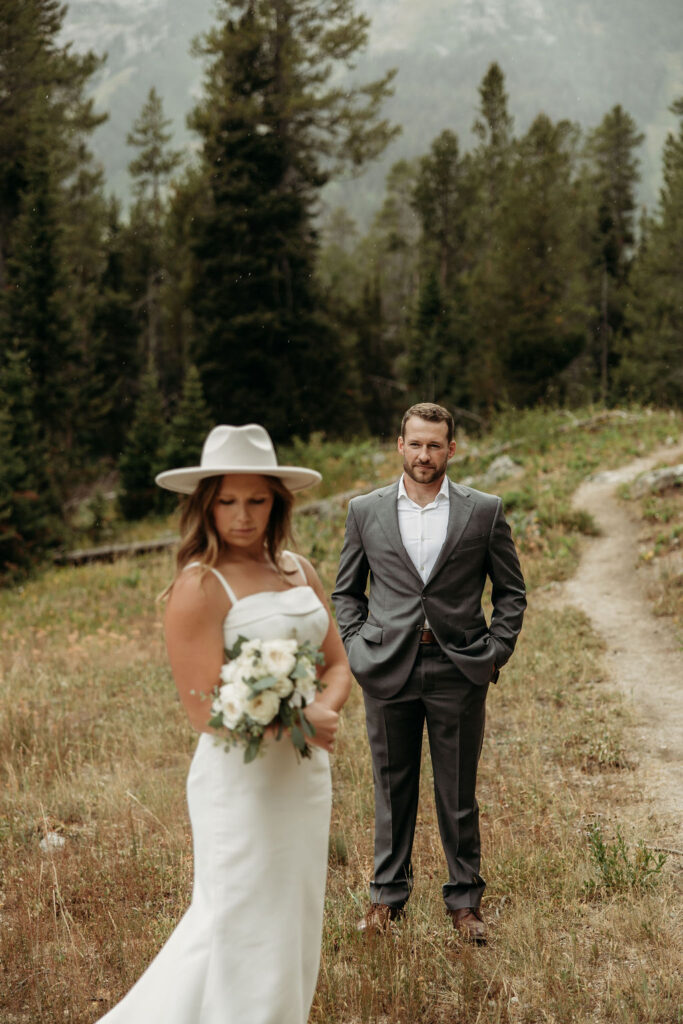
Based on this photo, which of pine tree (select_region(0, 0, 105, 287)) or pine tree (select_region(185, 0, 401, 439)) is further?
pine tree (select_region(185, 0, 401, 439))

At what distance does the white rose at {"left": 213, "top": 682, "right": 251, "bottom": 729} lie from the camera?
2.42m

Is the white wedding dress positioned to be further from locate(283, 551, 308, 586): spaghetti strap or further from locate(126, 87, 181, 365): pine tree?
locate(126, 87, 181, 365): pine tree

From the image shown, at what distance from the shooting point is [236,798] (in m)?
2.67

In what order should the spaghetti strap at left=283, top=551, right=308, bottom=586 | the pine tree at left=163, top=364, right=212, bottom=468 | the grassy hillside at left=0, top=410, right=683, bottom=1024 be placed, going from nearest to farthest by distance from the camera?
the spaghetti strap at left=283, top=551, right=308, bottom=586 < the grassy hillside at left=0, top=410, right=683, bottom=1024 < the pine tree at left=163, top=364, right=212, bottom=468

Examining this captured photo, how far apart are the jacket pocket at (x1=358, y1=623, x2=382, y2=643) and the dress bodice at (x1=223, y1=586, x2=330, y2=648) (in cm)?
114

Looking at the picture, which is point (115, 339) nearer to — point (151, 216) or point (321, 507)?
point (151, 216)

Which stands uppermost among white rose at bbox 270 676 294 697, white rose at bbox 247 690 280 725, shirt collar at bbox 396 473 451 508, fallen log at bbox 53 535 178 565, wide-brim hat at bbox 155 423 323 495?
wide-brim hat at bbox 155 423 323 495

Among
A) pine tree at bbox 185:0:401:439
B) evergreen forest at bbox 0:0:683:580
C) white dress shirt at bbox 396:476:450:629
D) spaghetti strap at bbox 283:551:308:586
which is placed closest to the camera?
spaghetti strap at bbox 283:551:308:586

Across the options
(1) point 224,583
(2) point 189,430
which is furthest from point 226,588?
(2) point 189,430

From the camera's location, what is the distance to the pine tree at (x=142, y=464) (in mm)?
27516

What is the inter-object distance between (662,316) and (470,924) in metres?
34.3

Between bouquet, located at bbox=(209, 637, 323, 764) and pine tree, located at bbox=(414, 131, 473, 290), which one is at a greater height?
pine tree, located at bbox=(414, 131, 473, 290)

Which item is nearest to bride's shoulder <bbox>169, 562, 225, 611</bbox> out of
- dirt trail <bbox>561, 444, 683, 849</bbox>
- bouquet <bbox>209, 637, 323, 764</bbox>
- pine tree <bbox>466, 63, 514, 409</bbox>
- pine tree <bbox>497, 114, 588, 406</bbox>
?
bouquet <bbox>209, 637, 323, 764</bbox>

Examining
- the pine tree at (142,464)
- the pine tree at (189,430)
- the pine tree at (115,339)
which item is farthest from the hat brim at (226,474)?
the pine tree at (115,339)
